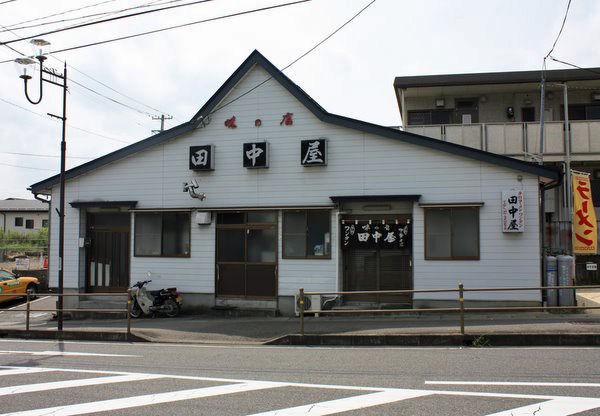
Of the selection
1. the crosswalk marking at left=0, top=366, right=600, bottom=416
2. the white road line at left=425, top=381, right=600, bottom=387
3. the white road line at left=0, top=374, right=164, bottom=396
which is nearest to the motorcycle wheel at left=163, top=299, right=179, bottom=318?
the white road line at left=0, top=374, right=164, bottom=396

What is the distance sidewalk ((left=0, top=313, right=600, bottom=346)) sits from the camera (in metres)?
9.65

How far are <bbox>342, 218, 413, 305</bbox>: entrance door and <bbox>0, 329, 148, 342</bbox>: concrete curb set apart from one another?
587 centimetres

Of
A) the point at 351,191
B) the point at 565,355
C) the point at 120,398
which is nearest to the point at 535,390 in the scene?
the point at 565,355

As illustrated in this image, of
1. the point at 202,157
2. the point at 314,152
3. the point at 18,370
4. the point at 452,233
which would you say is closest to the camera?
the point at 18,370

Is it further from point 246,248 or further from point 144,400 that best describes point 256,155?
point 144,400

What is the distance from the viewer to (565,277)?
13188 mm

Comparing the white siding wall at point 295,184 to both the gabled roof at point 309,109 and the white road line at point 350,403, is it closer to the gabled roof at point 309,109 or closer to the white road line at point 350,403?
the gabled roof at point 309,109

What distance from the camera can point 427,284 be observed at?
1348cm

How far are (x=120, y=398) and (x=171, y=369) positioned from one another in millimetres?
1834

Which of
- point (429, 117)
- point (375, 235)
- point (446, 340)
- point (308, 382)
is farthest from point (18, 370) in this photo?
point (429, 117)

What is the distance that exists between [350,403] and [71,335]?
30.3ft

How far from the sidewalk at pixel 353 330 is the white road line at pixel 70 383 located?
11.6ft

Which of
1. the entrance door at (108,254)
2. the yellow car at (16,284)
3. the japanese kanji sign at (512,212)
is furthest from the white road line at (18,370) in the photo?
the yellow car at (16,284)

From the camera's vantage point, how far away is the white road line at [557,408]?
17.8ft
